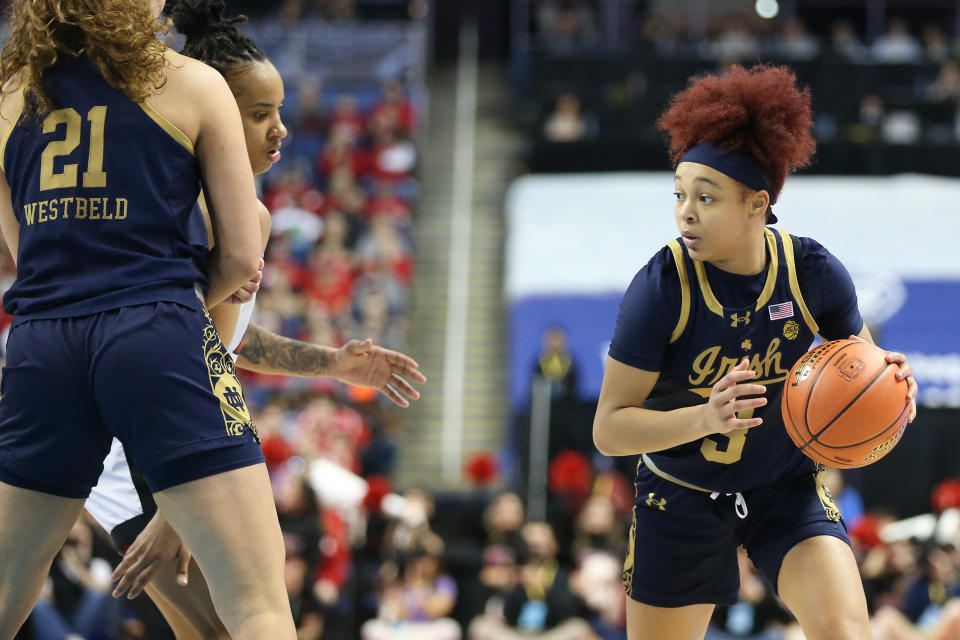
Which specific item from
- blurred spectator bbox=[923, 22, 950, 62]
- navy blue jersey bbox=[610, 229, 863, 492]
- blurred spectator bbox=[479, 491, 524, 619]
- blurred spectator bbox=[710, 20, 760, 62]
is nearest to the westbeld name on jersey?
navy blue jersey bbox=[610, 229, 863, 492]

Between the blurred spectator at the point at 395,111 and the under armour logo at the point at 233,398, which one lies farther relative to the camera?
the blurred spectator at the point at 395,111

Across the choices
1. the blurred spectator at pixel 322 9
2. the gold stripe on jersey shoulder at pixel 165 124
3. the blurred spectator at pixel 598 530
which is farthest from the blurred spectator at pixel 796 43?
the gold stripe on jersey shoulder at pixel 165 124

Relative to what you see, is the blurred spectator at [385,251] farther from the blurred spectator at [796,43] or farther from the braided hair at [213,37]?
the braided hair at [213,37]

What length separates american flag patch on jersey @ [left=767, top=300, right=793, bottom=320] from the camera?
3.65 meters

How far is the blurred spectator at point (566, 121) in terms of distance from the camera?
1423 centimetres

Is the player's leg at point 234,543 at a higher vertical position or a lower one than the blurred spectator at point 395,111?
lower

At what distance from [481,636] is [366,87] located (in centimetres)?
1042

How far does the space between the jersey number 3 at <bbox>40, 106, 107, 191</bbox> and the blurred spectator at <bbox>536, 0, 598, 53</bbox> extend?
13072 millimetres

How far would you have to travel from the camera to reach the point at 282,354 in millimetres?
3842

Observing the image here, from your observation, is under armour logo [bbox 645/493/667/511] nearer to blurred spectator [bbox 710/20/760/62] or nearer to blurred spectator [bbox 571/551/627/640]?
blurred spectator [bbox 571/551/627/640]

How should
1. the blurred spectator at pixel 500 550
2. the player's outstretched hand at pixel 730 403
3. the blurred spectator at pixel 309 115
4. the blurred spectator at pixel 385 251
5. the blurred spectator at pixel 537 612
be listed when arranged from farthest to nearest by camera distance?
the blurred spectator at pixel 309 115, the blurred spectator at pixel 385 251, the blurred spectator at pixel 500 550, the blurred spectator at pixel 537 612, the player's outstretched hand at pixel 730 403

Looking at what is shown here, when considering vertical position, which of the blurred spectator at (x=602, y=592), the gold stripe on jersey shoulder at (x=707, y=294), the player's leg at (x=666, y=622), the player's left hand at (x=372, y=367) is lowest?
the blurred spectator at (x=602, y=592)

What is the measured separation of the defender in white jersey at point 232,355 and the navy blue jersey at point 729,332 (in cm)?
80

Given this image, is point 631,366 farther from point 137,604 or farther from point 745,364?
point 137,604
